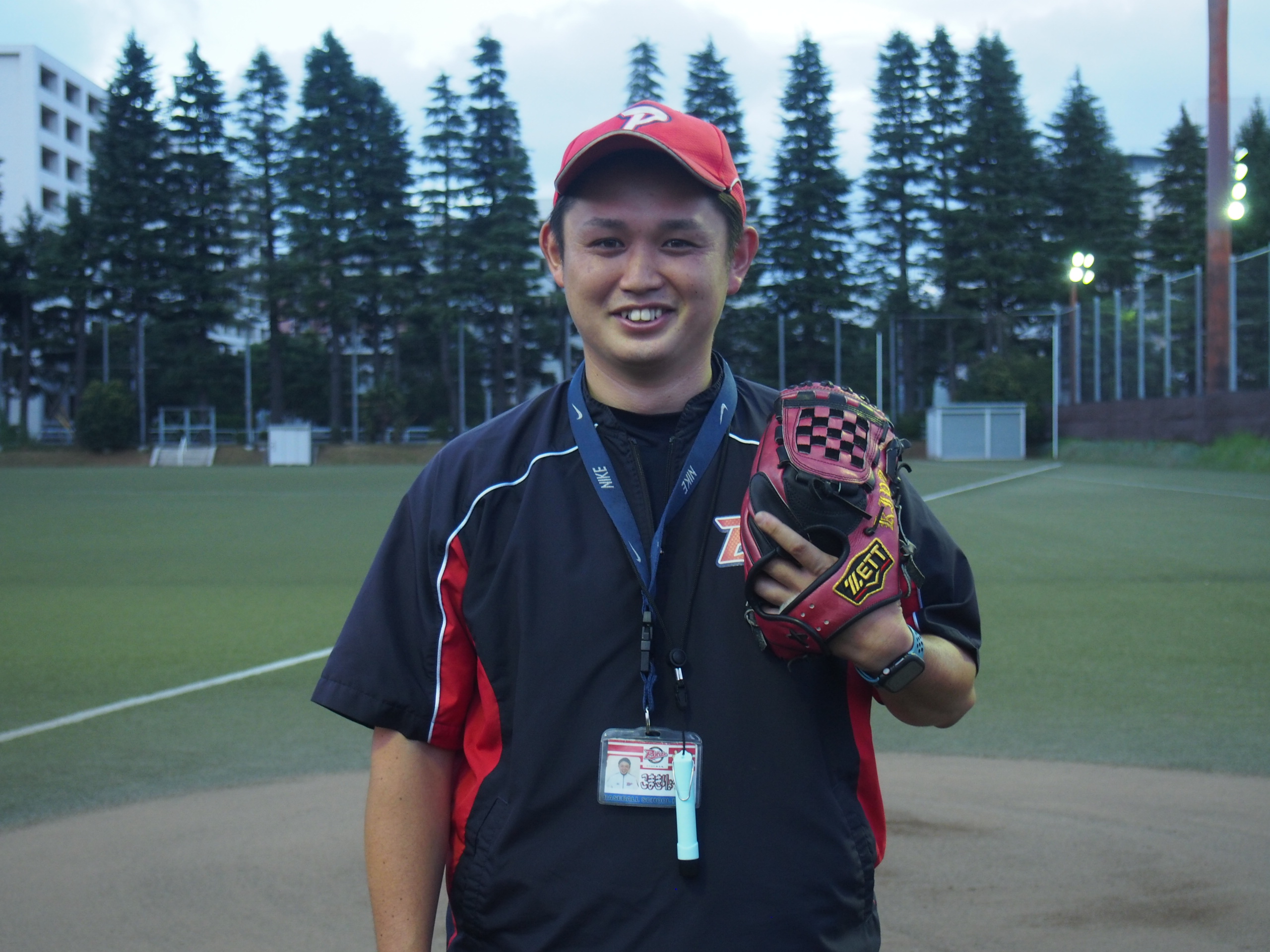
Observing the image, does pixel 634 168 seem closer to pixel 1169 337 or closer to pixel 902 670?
pixel 902 670

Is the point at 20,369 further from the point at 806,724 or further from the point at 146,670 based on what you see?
the point at 806,724

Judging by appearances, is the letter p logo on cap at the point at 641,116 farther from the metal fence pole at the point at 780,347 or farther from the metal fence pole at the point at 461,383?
the metal fence pole at the point at 780,347

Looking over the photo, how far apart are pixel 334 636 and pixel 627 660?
25.6 feet

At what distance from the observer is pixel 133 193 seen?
197 feet

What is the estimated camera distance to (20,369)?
195 ft

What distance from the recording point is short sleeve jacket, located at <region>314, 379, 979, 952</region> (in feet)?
6.28

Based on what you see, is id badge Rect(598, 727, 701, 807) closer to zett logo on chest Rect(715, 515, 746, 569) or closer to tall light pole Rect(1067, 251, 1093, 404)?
zett logo on chest Rect(715, 515, 746, 569)

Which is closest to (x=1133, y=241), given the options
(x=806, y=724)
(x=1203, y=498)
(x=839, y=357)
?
(x=839, y=357)

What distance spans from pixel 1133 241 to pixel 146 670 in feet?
211

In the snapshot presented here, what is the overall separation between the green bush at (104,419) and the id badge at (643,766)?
53202 mm

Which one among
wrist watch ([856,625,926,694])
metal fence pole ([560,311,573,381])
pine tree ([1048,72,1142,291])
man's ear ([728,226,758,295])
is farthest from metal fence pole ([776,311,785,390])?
wrist watch ([856,625,926,694])

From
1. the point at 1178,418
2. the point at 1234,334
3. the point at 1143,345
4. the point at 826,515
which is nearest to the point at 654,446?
the point at 826,515

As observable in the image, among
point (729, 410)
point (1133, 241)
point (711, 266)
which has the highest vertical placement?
point (1133, 241)

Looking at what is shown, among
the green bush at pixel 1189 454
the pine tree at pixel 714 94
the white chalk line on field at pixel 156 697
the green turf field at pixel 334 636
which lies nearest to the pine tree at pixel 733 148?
the pine tree at pixel 714 94
